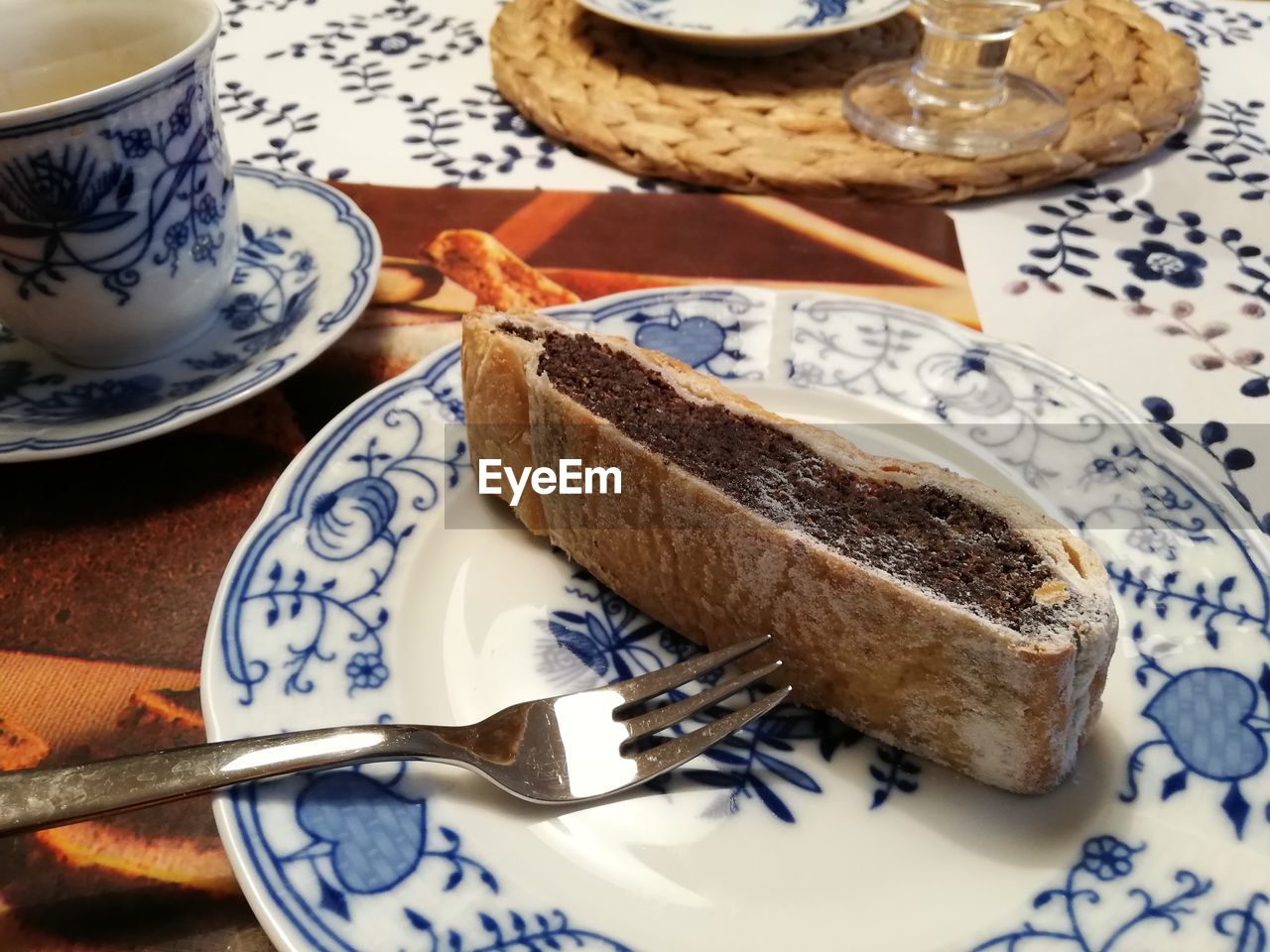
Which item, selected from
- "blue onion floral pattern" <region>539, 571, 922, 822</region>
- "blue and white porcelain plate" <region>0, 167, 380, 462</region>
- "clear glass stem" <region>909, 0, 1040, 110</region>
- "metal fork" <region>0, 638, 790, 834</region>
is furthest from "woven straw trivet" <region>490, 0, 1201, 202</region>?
"metal fork" <region>0, 638, 790, 834</region>

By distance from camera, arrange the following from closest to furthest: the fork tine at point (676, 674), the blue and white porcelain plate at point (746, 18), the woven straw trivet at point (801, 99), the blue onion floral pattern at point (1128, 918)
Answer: the blue onion floral pattern at point (1128, 918) < the fork tine at point (676, 674) < the woven straw trivet at point (801, 99) < the blue and white porcelain plate at point (746, 18)

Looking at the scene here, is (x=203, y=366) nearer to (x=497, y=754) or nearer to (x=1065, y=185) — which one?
(x=497, y=754)

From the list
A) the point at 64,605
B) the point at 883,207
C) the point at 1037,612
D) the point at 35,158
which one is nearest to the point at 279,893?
the point at 64,605

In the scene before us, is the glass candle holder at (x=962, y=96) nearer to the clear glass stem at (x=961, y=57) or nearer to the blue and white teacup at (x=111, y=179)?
the clear glass stem at (x=961, y=57)

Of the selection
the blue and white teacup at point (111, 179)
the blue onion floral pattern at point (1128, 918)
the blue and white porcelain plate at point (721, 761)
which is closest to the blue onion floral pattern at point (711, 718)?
the blue and white porcelain plate at point (721, 761)

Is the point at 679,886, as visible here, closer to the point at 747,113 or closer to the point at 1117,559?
the point at 1117,559

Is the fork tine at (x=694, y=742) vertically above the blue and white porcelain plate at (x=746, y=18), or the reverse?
the blue and white porcelain plate at (x=746, y=18)

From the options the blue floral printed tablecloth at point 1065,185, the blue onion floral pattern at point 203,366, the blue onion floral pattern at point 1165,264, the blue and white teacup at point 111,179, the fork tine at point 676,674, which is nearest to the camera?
the fork tine at point 676,674
